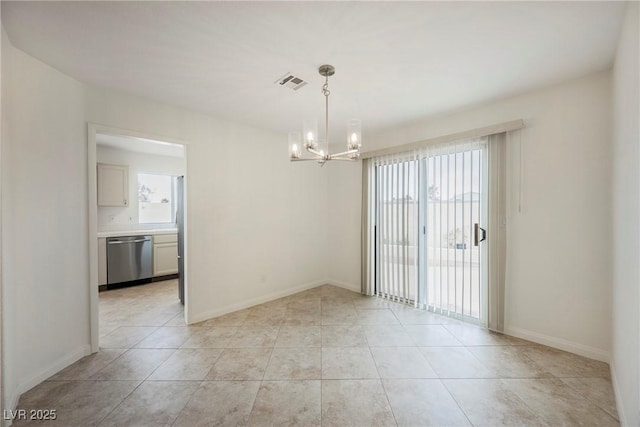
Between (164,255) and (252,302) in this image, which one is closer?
(252,302)

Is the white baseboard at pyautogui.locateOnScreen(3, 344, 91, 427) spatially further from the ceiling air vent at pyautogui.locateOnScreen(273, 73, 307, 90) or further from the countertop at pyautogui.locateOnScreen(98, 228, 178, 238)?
the ceiling air vent at pyautogui.locateOnScreen(273, 73, 307, 90)

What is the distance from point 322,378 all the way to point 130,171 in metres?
5.38

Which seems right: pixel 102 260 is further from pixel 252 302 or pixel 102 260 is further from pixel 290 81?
pixel 290 81

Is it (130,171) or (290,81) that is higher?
(290,81)

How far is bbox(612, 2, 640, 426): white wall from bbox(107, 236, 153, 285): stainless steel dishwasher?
20.3 feet

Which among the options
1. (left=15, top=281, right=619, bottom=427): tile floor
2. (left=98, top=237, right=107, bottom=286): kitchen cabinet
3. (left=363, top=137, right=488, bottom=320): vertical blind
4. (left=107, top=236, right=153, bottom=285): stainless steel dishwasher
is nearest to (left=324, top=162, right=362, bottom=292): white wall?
(left=363, top=137, right=488, bottom=320): vertical blind

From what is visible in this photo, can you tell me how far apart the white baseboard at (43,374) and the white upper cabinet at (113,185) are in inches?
128

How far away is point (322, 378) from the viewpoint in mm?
2100

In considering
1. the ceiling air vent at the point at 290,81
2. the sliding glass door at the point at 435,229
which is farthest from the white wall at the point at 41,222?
the sliding glass door at the point at 435,229

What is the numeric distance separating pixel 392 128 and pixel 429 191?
44.2 inches

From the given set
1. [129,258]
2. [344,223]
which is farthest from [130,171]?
[344,223]

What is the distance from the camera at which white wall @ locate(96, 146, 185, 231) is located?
4.85 meters

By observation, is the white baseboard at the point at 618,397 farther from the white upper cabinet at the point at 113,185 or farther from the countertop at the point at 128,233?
the white upper cabinet at the point at 113,185

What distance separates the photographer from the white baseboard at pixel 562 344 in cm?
231
